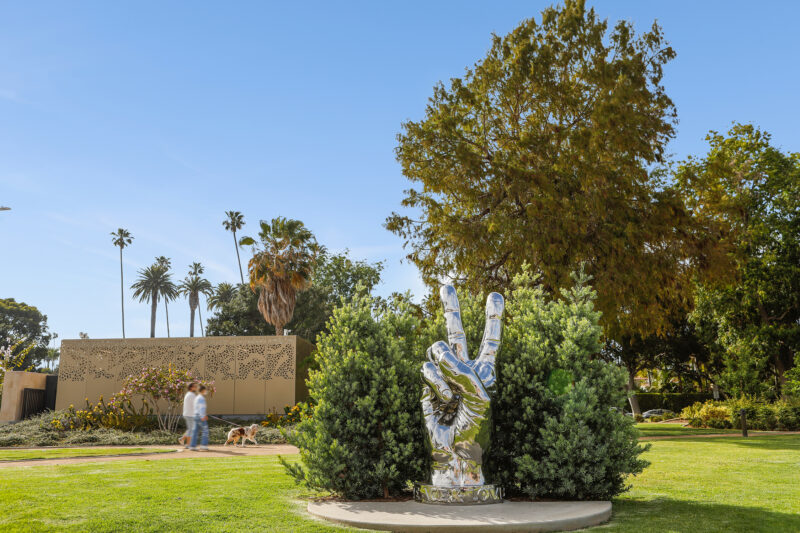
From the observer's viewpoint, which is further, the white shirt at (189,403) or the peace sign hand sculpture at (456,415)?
the white shirt at (189,403)

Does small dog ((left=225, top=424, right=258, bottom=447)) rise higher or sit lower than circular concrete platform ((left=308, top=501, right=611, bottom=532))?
lower

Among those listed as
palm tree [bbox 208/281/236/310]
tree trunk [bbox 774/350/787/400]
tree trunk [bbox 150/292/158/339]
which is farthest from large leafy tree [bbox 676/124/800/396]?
tree trunk [bbox 150/292/158/339]

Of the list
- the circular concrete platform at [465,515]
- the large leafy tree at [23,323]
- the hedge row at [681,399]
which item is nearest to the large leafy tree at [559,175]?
the circular concrete platform at [465,515]

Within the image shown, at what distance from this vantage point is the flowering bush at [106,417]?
23.5 m

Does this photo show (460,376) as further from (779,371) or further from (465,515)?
(779,371)

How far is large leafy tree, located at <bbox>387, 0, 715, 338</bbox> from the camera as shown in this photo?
21.1 meters

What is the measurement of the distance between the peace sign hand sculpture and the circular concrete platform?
393 mm

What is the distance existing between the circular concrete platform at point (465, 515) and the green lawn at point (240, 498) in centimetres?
24

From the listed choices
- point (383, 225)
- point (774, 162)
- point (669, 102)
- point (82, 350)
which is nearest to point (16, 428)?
point (82, 350)

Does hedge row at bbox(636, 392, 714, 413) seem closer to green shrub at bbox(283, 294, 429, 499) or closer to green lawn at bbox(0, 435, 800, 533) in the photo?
green lawn at bbox(0, 435, 800, 533)

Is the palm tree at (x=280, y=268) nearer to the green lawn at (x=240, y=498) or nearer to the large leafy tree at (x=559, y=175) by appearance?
the large leafy tree at (x=559, y=175)

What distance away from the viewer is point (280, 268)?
3266 cm

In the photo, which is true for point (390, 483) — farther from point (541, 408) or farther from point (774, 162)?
point (774, 162)

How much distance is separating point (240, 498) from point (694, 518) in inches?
217
